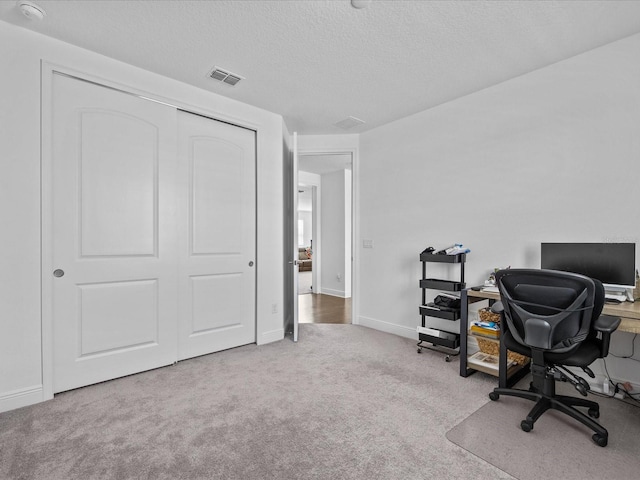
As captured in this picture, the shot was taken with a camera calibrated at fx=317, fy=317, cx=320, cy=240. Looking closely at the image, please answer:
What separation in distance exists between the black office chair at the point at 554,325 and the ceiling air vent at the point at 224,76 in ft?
8.65

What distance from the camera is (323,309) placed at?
17.2 ft

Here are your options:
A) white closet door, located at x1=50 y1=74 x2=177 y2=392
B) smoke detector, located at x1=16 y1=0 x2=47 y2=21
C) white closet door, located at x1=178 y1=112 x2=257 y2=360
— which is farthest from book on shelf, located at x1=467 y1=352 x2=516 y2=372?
smoke detector, located at x1=16 y1=0 x2=47 y2=21

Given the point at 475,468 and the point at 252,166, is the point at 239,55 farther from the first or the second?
the point at 475,468

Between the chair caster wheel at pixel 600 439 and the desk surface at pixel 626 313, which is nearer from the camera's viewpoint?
the chair caster wheel at pixel 600 439

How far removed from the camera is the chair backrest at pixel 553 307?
1.74 metres

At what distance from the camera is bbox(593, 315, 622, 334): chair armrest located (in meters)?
1.71

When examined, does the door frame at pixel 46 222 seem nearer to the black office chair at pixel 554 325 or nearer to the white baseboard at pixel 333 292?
the black office chair at pixel 554 325

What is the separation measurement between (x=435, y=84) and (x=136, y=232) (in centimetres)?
298

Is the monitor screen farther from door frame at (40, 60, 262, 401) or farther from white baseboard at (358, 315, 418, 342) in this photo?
door frame at (40, 60, 262, 401)

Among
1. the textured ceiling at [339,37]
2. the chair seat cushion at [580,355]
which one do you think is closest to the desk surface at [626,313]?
the chair seat cushion at [580,355]

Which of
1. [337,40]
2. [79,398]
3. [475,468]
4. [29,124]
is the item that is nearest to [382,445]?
[475,468]

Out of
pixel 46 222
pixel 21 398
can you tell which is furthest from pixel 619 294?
pixel 21 398

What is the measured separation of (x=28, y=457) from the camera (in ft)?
5.40

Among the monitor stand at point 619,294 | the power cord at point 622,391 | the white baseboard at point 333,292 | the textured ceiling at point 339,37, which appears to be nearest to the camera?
the textured ceiling at point 339,37
